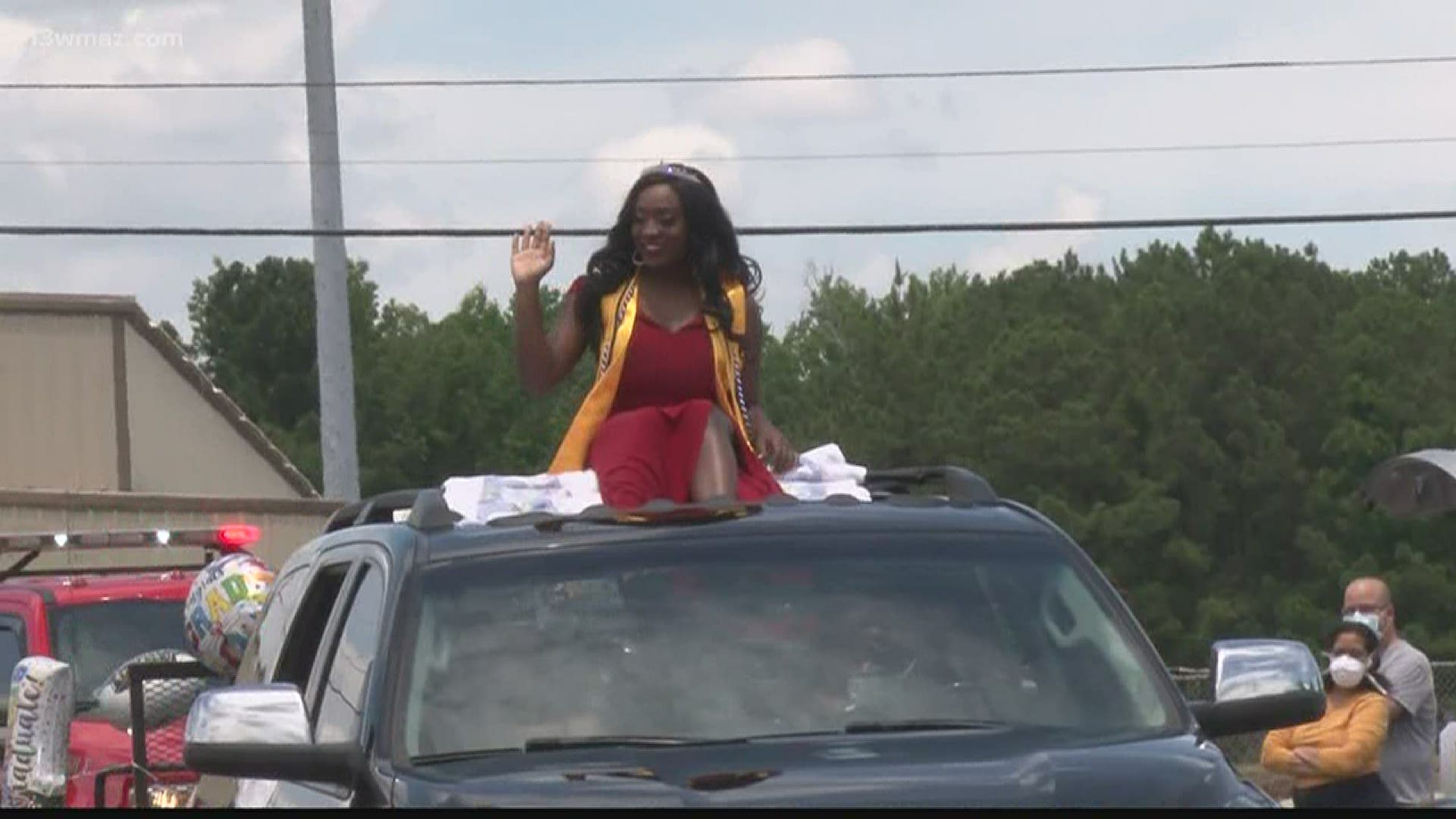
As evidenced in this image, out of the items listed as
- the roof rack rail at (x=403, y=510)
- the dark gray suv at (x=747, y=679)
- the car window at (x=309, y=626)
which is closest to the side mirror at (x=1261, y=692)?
the dark gray suv at (x=747, y=679)

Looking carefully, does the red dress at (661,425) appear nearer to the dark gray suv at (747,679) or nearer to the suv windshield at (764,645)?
the dark gray suv at (747,679)

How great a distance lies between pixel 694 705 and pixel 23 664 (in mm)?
4863

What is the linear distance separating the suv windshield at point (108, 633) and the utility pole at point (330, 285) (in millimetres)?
9573

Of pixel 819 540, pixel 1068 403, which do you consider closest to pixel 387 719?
pixel 819 540

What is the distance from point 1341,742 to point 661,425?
474cm

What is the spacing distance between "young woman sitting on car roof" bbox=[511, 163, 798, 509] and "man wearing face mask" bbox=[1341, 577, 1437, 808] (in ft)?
14.5

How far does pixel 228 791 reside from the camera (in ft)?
23.6

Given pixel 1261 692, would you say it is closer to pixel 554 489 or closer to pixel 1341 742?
pixel 554 489

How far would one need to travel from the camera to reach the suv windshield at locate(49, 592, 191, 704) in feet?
47.9

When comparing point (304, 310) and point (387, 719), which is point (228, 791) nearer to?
point (387, 719)

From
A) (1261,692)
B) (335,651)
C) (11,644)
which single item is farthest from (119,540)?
(1261,692)

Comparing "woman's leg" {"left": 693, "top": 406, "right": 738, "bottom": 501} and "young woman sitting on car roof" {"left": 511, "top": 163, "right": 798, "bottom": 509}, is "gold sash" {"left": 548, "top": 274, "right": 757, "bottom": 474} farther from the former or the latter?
"woman's leg" {"left": 693, "top": 406, "right": 738, "bottom": 501}

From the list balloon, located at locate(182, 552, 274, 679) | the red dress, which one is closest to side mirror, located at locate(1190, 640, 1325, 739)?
the red dress

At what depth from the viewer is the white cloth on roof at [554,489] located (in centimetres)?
680
